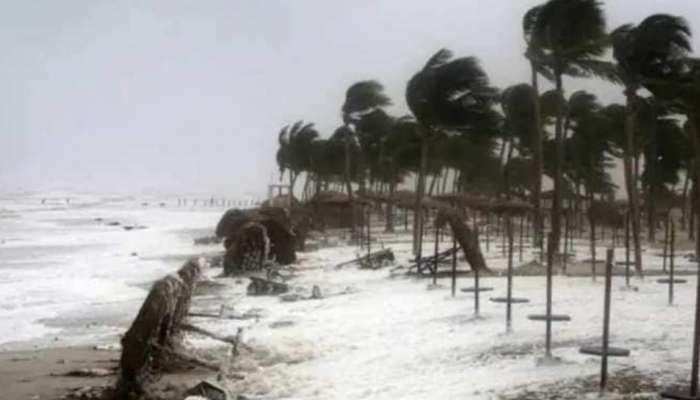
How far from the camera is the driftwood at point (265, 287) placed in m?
22.6

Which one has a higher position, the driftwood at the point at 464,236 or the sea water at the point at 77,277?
the driftwood at the point at 464,236

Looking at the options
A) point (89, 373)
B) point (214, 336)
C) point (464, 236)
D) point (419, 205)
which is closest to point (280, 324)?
point (214, 336)

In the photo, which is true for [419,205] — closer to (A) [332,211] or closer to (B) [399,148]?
(B) [399,148]

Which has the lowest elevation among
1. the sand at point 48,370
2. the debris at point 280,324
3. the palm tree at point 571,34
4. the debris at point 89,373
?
the sand at point 48,370

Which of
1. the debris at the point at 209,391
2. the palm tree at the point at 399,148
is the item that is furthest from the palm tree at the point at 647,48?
the palm tree at the point at 399,148

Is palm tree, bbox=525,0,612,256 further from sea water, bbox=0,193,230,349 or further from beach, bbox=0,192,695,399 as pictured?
sea water, bbox=0,193,230,349

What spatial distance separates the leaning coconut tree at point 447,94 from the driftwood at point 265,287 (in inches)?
532

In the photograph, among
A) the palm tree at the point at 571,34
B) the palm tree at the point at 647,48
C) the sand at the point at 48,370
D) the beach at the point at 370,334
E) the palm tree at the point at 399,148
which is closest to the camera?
the beach at the point at 370,334

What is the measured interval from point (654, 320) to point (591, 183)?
1971 inches

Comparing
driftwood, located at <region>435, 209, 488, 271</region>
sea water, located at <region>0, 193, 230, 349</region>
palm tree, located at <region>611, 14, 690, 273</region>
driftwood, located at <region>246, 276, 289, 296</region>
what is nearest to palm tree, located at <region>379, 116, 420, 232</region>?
sea water, located at <region>0, 193, 230, 349</region>

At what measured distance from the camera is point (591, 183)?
205ft

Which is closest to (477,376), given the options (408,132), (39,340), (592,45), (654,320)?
(654,320)

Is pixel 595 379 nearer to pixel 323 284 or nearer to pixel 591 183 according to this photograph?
pixel 323 284

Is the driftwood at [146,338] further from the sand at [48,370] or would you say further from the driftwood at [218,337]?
the driftwood at [218,337]
